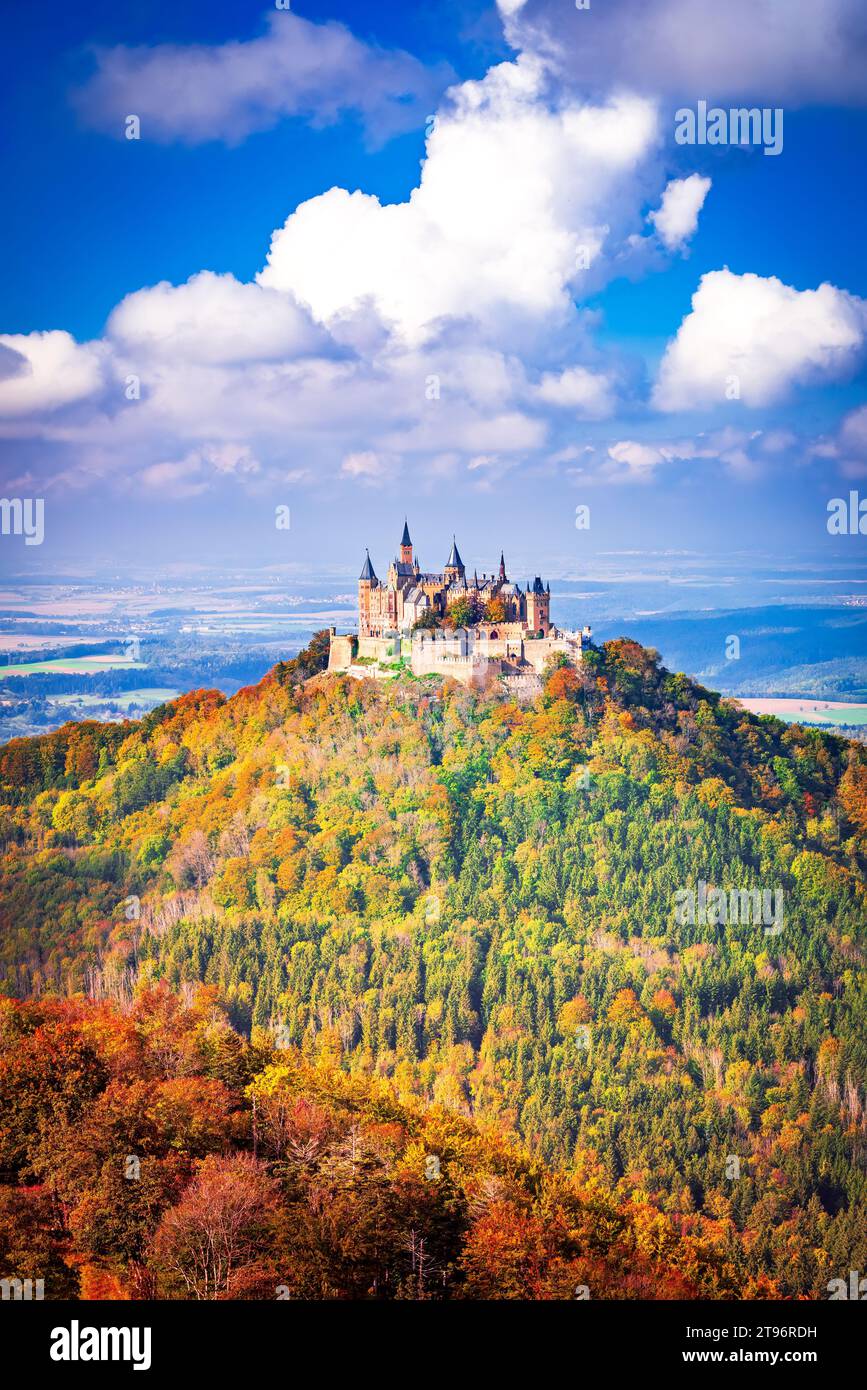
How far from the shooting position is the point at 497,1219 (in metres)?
24.8

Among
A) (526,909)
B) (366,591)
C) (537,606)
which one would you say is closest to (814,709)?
(537,606)

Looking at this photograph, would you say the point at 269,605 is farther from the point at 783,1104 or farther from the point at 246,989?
the point at 783,1104

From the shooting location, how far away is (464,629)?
5600 cm

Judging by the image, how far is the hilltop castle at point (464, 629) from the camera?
56.0m

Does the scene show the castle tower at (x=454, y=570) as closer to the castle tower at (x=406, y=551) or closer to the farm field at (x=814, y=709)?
the castle tower at (x=406, y=551)

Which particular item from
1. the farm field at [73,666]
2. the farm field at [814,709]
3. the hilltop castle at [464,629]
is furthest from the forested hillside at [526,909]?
the farm field at [814,709]

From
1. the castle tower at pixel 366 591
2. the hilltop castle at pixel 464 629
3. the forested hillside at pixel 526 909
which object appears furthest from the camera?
the castle tower at pixel 366 591

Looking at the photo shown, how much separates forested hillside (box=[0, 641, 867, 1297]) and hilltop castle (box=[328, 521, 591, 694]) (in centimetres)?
121

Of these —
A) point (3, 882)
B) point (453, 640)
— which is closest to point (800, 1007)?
point (453, 640)

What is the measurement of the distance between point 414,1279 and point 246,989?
83.5 ft

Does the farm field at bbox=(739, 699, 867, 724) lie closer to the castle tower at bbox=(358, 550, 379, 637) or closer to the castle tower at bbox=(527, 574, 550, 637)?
the castle tower at bbox=(527, 574, 550, 637)

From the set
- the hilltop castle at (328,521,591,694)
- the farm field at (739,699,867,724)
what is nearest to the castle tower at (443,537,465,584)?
the hilltop castle at (328,521,591,694)

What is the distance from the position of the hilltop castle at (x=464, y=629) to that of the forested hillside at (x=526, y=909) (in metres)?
1.21

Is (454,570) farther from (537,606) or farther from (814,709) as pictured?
(814,709)
